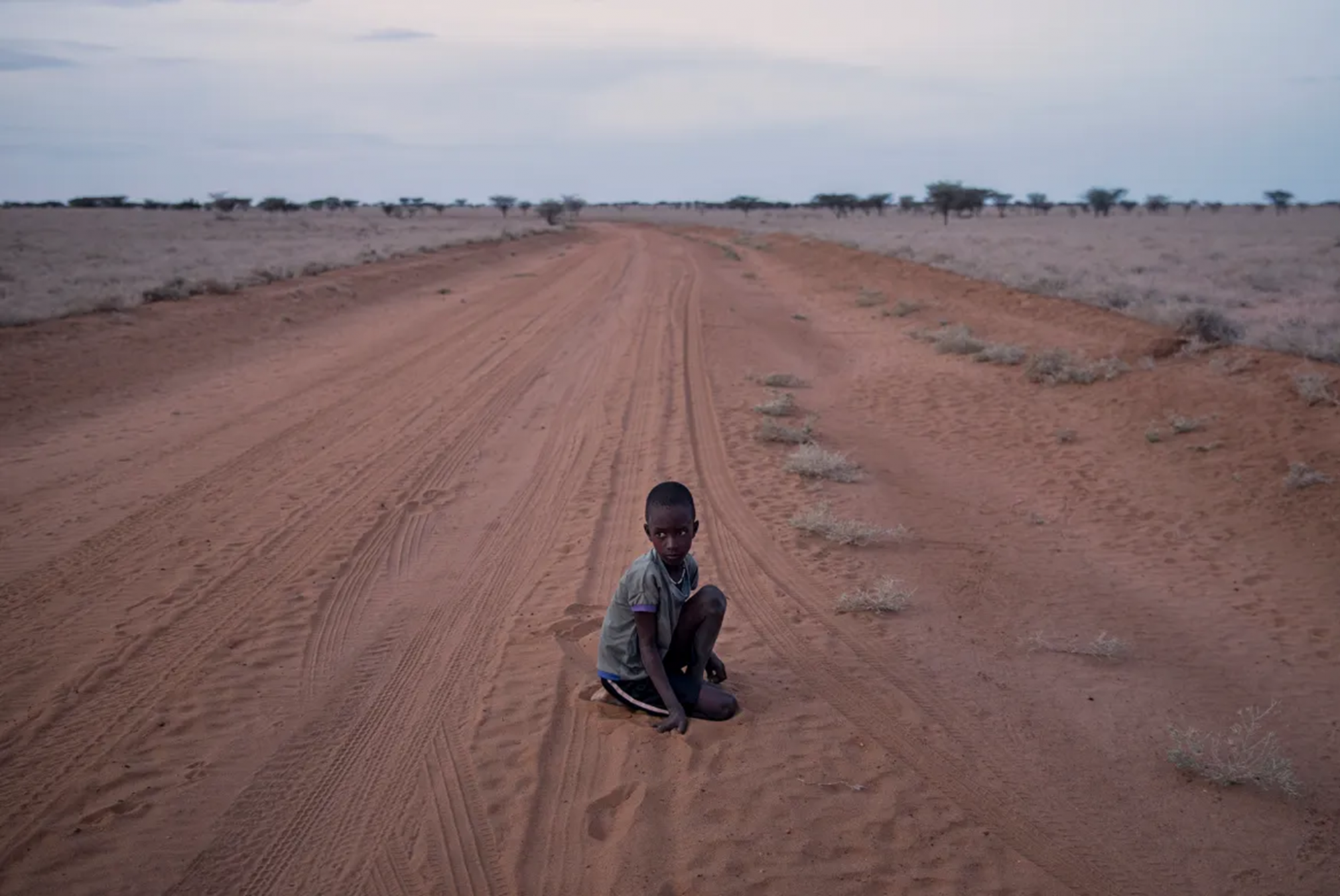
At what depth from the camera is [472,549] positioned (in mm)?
6391

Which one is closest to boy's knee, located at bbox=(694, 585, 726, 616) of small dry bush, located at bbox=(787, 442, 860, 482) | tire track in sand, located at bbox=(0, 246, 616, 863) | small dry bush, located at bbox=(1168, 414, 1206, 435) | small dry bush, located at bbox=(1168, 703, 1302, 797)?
small dry bush, located at bbox=(1168, 703, 1302, 797)

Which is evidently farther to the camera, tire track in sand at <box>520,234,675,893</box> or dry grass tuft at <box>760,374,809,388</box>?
dry grass tuft at <box>760,374,809,388</box>

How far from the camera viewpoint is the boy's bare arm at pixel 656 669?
3959 mm

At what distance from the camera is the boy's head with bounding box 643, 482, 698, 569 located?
3.85 meters

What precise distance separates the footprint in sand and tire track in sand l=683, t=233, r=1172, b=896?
48.2 inches

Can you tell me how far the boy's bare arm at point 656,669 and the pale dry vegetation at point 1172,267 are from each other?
1006 centimetres

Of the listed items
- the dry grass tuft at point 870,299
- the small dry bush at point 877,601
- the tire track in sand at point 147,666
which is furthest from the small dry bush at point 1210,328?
the tire track in sand at point 147,666

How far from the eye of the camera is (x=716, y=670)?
177 inches

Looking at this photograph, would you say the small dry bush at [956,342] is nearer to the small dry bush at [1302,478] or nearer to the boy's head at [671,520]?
the small dry bush at [1302,478]

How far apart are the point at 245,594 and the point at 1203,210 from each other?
346 feet

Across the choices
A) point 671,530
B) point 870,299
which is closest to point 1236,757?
point 671,530

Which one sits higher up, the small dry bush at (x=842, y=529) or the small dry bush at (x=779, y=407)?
the small dry bush at (x=779, y=407)

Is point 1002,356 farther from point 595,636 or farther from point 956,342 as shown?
point 595,636

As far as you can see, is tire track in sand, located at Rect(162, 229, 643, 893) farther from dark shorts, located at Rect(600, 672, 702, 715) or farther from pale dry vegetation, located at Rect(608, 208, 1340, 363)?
pale dry vegetation, located at Rect(608, 208, 1340, 363)
